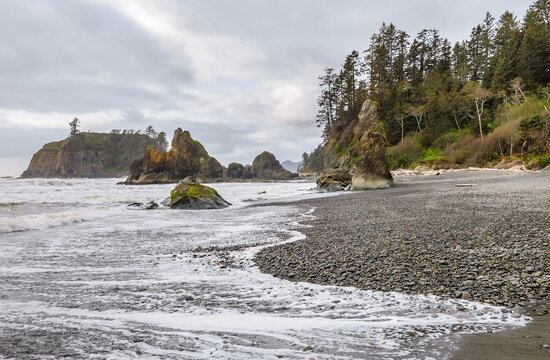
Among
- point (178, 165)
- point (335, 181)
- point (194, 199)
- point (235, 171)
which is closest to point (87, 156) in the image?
point (235, 171)

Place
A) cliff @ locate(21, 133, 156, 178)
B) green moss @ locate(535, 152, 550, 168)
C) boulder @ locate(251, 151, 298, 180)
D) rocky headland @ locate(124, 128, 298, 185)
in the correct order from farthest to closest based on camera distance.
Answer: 1. cliff @ locate(21, 133, 156, 178)
2. boulder @ locate(251, 151, 298, 180)
3. rocky headland @ locate(124, 128, 298, 185)
4. green moss @ locate(535, 152, 550, 168)

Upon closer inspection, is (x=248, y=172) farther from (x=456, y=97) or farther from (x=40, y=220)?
(x=40, y=220)

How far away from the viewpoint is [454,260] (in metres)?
4.77

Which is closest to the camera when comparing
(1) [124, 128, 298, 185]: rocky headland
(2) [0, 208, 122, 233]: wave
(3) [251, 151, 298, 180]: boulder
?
(2) [0, 208, 122, 233]: wave

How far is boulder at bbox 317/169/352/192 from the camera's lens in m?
25.7

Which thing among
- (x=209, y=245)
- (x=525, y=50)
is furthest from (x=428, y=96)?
(x=209, y=245)

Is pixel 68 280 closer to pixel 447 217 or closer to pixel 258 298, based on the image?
pixel 258 298

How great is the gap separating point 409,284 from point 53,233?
10984mm

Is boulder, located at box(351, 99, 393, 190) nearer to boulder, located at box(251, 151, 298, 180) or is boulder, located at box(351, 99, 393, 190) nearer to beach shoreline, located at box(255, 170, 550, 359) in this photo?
beach shoreline, located at box(255, 170, 550, 359)

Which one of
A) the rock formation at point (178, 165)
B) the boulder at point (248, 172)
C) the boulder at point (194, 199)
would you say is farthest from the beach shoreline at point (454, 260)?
the boulder at point (248, 172)

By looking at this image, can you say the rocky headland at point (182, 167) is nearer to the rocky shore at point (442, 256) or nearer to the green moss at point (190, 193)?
the green moss at point (190, 193)

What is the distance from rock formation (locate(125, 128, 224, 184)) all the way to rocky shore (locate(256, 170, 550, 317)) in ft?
204

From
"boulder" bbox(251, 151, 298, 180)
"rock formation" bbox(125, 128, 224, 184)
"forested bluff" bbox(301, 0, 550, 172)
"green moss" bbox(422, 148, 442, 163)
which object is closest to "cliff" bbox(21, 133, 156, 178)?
Result: "rock formation" bbox(125, 128, 224, 184)

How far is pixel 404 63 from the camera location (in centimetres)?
5781
